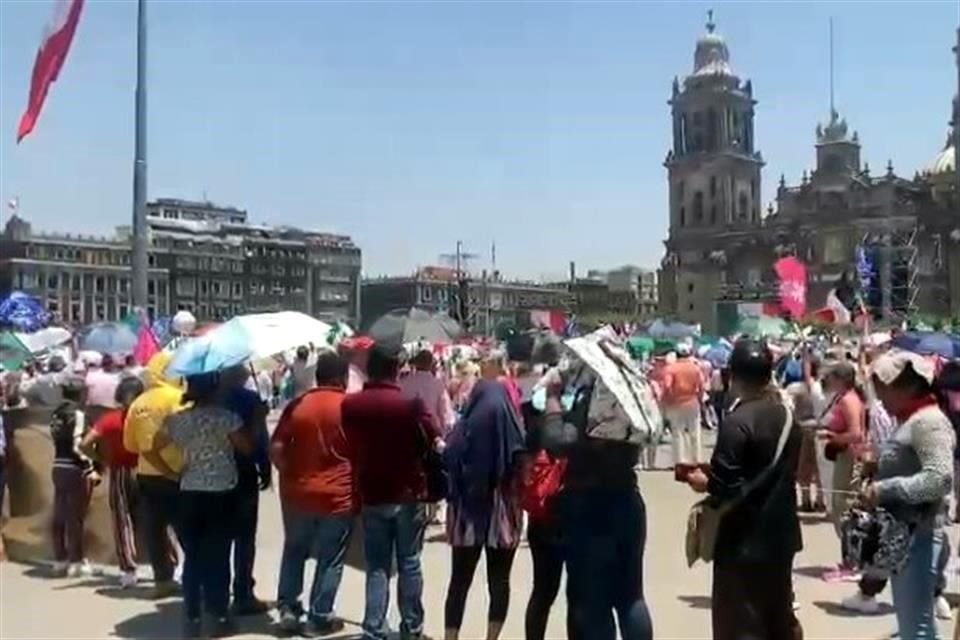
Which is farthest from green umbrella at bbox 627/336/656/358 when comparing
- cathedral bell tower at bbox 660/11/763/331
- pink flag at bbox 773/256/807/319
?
cathedral bell tower at bbox 660/11/763/331

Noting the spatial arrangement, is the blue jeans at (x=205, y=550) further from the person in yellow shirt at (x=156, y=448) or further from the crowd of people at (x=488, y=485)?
the person in yellow shirt at (x=156, y=448)

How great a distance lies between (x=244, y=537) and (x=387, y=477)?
154cm

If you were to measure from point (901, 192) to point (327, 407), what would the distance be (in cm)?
10069

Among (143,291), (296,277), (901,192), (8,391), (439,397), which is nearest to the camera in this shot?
(439,397)

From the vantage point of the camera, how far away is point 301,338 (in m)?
8.25

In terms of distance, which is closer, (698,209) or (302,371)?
(302,371)

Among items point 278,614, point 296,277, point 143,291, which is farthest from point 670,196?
point 278,614

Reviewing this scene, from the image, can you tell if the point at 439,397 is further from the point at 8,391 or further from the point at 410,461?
the point at 8,391

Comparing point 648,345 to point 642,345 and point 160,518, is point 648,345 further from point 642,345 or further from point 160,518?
point 160,518

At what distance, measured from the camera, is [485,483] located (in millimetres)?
6211

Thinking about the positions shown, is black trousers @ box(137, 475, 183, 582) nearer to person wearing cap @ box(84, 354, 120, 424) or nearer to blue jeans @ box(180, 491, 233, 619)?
blue jeans @ box(180, 491, 233, 619)

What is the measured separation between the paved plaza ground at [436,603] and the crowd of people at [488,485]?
21cm

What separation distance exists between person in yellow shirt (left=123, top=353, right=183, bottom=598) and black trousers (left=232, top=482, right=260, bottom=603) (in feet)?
1.14

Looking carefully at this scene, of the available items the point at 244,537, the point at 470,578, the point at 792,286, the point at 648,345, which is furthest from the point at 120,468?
the point at 648,345
